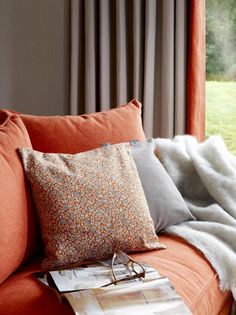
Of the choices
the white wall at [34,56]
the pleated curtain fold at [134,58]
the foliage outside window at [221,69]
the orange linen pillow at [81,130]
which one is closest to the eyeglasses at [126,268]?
the orange linen pillow at [81,130]

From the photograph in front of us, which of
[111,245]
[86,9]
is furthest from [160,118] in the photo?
[111,245]

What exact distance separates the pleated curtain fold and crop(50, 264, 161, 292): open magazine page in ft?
5.13

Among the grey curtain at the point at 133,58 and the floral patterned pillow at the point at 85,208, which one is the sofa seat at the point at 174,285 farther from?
the grey curtain at the point at 133,58

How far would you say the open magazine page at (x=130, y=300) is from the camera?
1466 millimetres

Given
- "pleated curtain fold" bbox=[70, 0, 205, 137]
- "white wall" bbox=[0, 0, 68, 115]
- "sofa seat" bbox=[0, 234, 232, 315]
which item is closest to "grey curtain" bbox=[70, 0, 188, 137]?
"pleated curtain fold" bbox=[70, 0, 205, 137]

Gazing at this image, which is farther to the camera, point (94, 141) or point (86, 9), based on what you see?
point (86, 9)

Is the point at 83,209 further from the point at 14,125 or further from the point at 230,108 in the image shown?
the point at 230,108

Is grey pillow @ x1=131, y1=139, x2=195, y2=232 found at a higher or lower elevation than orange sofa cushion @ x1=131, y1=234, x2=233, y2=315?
higher

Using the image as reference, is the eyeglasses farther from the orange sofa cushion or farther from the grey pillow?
the grey pillow

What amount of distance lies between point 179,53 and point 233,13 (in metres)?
0.40

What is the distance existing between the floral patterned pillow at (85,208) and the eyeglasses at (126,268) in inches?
2.0

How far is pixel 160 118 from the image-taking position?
3238 mm

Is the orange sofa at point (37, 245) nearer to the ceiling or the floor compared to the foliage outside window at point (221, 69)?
nearer to the floor

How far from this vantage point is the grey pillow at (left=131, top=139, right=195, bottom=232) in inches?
80.4
